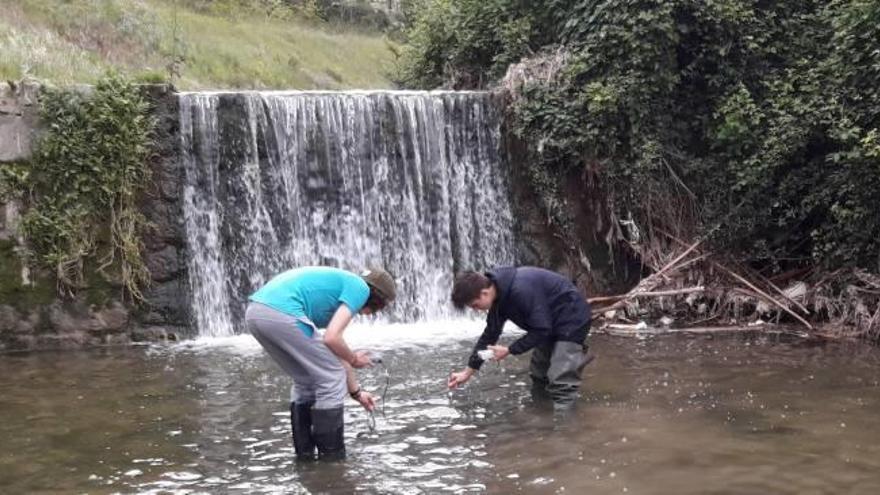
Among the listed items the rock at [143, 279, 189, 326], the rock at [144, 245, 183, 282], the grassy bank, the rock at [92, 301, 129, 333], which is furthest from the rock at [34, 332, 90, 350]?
the grassy bank

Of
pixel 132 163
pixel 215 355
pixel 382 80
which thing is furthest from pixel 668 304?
pixel 382 80

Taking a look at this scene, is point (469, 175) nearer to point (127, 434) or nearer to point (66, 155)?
point (66, 155)

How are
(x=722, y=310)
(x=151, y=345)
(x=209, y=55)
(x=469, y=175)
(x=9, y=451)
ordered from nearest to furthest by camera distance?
1. (x=9, y=451)
2. (x=151, y=345)
3. (x=722, y=310)
4. (x=469, y=175)
5. (x=209, y=55)

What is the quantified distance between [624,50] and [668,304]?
3.32 metres

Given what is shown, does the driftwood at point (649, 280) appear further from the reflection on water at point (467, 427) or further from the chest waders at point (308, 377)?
the chest waders at point (308, 377)

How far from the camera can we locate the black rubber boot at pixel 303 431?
20.2 feet

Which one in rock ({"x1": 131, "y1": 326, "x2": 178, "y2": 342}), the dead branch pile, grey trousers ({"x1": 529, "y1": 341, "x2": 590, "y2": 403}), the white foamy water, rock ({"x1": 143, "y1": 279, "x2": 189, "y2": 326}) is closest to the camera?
grey trousers ({"x1": 529, "y1": 341, "x2": 590, "y2": 403})

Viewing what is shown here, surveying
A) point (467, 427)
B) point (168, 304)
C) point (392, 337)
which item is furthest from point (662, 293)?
point (168, 304)

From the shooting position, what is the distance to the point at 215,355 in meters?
9.99

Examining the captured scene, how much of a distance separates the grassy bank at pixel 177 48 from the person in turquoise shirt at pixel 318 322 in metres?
6.49

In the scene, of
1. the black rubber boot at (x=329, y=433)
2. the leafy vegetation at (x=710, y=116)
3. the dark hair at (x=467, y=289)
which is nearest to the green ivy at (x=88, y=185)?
the leafy vegetation at (x=710, y=116)

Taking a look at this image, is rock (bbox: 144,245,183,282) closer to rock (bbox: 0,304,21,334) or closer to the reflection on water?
the reflection on water

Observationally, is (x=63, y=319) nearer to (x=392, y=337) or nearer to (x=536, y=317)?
(x=392, y=337)

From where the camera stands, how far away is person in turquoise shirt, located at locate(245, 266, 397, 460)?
228 inches
